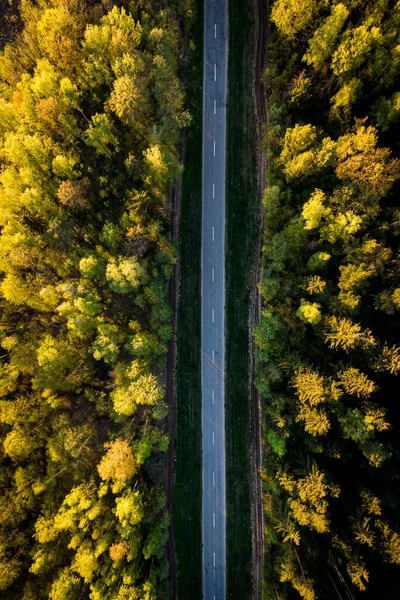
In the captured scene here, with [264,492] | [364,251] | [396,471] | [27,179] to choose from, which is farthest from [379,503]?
[27,179]

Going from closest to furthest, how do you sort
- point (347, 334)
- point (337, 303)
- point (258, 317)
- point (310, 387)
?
1. point (347, 334)
2. point (310, 387)
3. point (337, 303)
4. point (258, 317)

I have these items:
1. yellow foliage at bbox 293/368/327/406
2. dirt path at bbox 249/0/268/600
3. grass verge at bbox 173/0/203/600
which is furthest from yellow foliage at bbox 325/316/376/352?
grass verge at bbox 173/0/203/600

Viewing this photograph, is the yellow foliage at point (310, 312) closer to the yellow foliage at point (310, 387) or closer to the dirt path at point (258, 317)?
the yellow foliage at point (310, 387)

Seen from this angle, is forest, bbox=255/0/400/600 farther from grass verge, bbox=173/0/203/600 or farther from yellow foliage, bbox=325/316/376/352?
grass verge, bbox=173/0/203/600

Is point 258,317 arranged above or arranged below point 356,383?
above

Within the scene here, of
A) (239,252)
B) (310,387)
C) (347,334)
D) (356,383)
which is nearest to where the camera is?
(347,334)

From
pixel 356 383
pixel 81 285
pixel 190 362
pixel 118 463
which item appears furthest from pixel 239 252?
pixel 118 463

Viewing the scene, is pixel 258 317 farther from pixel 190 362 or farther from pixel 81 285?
pixel 81 285
